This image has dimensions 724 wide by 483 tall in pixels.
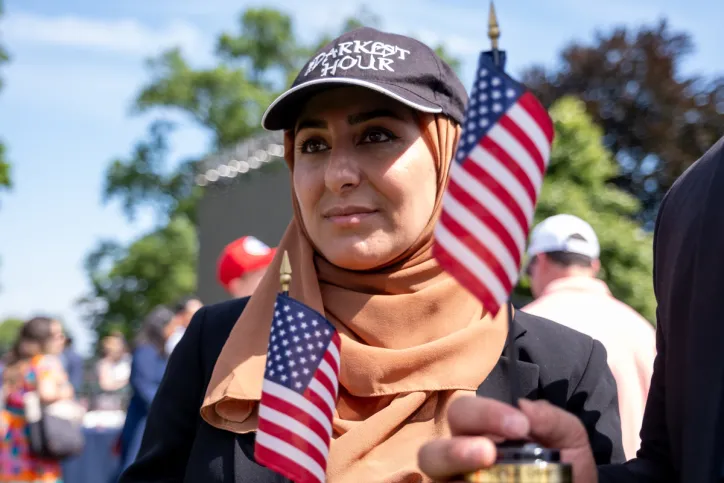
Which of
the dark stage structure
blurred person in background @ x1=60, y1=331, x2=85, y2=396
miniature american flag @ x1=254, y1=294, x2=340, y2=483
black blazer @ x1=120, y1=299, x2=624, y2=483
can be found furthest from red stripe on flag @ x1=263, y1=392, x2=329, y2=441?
the dark stage structure

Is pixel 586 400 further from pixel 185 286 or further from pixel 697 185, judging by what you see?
pixel 185 286

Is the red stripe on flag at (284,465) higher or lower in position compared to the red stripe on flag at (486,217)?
lower

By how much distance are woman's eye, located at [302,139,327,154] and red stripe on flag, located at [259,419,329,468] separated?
79cm

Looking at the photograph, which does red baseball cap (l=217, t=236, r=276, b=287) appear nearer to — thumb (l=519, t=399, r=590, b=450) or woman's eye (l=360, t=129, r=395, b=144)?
woman's eye (l=360, t=129, r=395, b=144)

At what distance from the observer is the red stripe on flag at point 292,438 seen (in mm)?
2086

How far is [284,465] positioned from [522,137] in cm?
91

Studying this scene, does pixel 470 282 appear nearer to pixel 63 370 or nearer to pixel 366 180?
pixel 366 180

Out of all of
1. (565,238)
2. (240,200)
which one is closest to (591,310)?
(565,238)

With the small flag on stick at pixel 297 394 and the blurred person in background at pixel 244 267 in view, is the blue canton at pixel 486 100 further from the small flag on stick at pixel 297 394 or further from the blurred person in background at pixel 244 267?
the blurred person in background at pixel 244 267

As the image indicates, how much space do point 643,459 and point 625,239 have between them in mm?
12688

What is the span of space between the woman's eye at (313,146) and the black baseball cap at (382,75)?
112mm

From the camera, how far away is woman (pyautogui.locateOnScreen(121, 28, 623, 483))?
235 cm

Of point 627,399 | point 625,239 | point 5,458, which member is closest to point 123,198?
point 625,239

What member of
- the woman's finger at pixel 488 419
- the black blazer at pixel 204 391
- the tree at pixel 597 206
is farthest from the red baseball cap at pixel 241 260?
the tree at pixel 597 206
